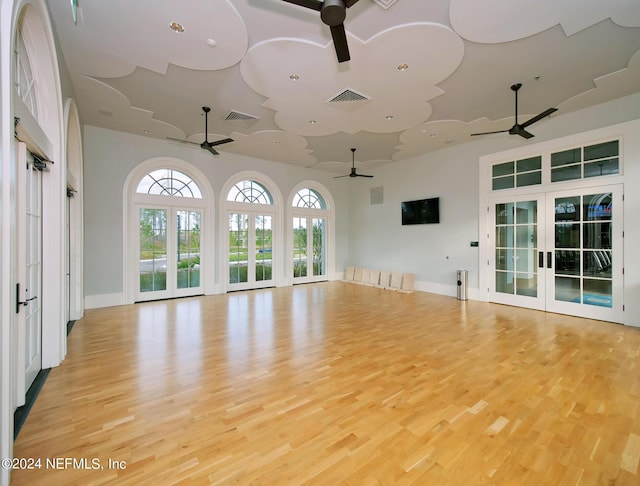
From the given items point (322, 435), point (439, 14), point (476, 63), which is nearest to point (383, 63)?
point (439, 14)

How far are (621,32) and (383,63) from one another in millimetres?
2519

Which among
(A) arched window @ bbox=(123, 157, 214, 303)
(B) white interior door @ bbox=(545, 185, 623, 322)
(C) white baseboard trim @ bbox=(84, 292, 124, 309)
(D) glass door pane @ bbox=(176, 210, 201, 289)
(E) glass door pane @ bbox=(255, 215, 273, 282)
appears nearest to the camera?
(B) white interior door @ bbox=(545, 185, 623, 322)

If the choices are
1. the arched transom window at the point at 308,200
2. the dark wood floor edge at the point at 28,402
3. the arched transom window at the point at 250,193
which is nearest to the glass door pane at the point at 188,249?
the arched transom window at the point at 250,193

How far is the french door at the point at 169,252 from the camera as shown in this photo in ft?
21.3

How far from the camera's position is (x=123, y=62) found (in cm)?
368

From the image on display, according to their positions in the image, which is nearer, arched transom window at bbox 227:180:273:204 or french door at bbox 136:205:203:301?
french door at bbox 136:205:203:301

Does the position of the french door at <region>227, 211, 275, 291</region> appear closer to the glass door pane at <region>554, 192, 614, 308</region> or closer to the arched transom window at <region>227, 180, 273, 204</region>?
the arched transom window at <region>227, 180, 273, 204</region>

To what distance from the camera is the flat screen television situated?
7.36 meters

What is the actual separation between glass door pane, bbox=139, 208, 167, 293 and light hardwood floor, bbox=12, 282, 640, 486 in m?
1.98

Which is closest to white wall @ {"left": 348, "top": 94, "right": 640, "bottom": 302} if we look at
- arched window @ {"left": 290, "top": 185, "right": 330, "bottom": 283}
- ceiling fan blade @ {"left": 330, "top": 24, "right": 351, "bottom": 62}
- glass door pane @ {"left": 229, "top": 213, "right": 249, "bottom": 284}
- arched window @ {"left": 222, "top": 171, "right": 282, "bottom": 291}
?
arched window @ {"left": 290, "top": 185, "right": 330, "bottom": 283}

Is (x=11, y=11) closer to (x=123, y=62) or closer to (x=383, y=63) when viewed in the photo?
(x=123, y=62)

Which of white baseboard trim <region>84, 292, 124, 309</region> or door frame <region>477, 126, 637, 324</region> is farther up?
door frame <region>477, 126, 637, 324</region>

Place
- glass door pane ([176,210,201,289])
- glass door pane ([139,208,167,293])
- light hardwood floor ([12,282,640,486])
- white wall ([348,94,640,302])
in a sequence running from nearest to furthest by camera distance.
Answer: light hardwood floor ([12,282,640,486]) < white wall ([348,94,640,302]) < glass door pane ([139,208,167,293]) < glass door pane ([176,210,201,289])

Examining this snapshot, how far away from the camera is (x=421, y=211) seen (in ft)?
25.2
